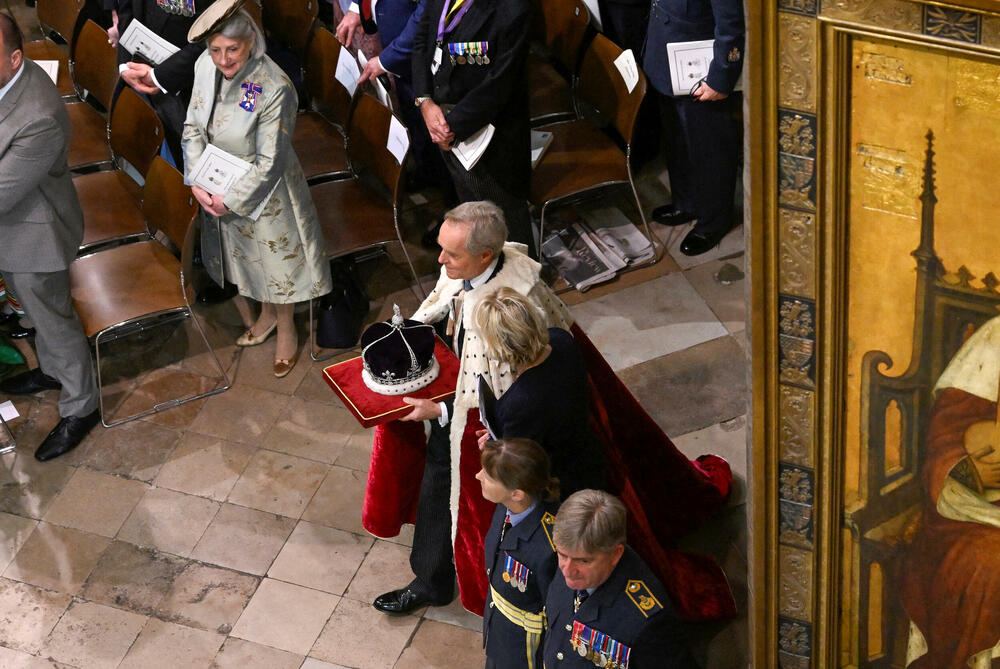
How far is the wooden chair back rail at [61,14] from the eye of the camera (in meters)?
7.60

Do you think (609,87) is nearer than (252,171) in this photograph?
No

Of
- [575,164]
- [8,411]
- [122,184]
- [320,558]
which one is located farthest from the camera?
[122,184]

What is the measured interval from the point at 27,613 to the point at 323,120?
3.02m

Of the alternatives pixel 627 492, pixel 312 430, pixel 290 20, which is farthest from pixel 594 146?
pixel 627 492

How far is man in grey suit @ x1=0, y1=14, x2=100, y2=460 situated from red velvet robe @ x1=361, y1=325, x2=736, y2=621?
67.3 inches

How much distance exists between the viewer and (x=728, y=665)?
451 cm

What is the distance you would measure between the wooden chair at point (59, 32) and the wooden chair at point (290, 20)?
44.1 inches

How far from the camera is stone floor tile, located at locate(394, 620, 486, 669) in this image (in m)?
4.66

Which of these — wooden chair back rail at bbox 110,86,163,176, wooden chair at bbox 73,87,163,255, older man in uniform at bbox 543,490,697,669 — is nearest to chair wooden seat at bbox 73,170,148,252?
wooden chair at bbox 73,87,163,255

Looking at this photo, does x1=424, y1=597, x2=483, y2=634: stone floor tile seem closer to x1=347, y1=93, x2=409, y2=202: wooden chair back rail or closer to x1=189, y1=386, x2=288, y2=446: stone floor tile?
x1=189, y1=386, x2=288, y2=446: stone floor tile

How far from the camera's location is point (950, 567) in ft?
11.0

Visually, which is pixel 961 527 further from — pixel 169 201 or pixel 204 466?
pixel 169 201

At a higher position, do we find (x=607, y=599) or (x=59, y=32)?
(x=59, y=32)

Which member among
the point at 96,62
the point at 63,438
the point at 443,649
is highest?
the point at 96,62
